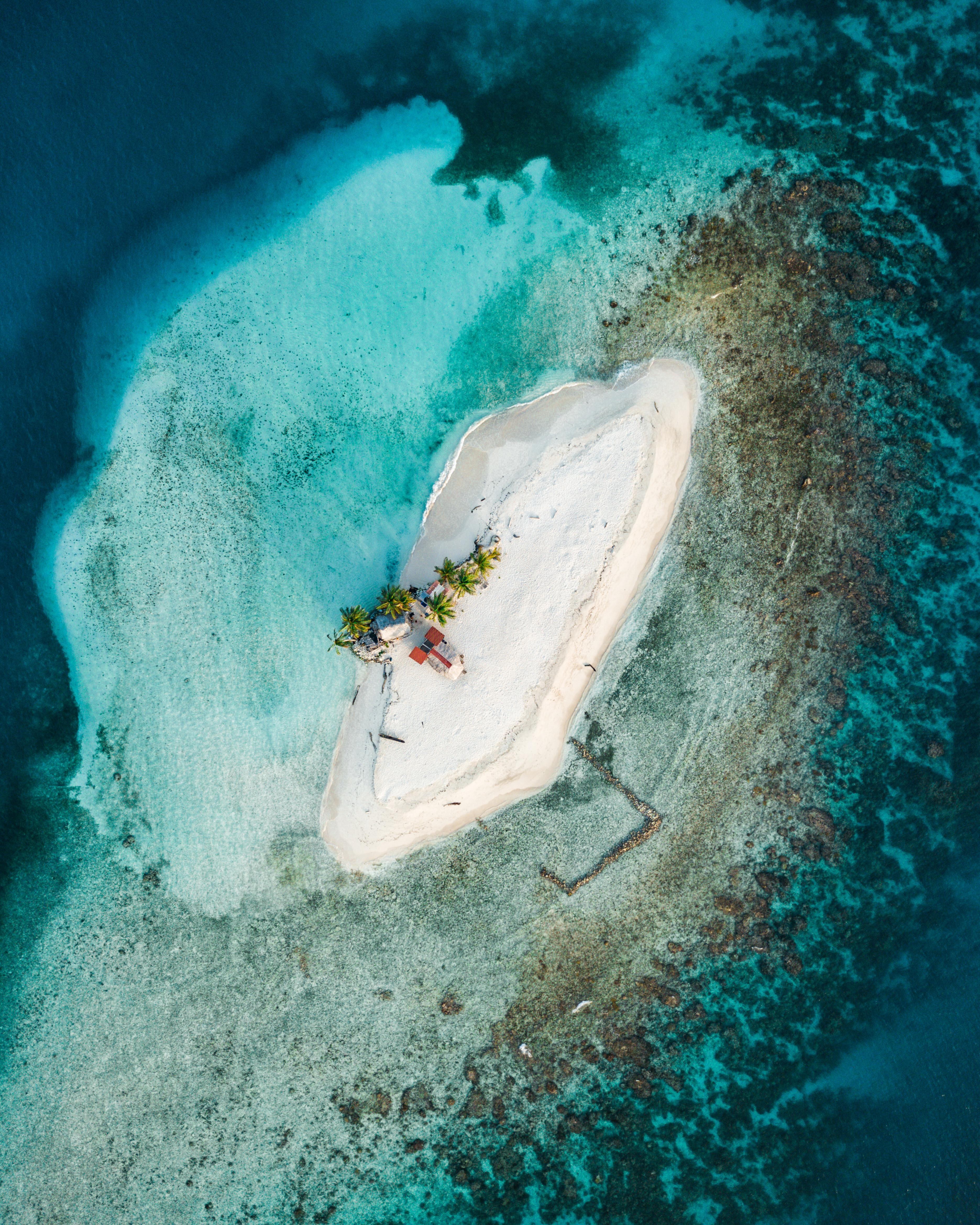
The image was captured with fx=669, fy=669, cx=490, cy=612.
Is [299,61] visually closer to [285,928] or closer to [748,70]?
[748,70]

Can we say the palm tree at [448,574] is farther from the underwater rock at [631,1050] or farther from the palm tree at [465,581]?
the underwater rock at [631,1050]

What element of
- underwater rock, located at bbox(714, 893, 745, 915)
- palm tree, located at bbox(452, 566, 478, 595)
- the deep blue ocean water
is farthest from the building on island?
underwater rock, located at bbox(714, 893, 745, 915)

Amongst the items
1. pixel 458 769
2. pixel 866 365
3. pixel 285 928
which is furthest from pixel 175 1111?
pixel 866 365

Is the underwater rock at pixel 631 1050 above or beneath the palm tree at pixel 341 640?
beneath

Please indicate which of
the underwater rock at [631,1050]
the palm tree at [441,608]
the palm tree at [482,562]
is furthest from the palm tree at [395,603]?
the underwater rock at [631,1050]

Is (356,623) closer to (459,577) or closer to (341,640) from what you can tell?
(341,640)

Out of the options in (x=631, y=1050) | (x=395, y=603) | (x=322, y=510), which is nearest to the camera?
(x=395, y=603)

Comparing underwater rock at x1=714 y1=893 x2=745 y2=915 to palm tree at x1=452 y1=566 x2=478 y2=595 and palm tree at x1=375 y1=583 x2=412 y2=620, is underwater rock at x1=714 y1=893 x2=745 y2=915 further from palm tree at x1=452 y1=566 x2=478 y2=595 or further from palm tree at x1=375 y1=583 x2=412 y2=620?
palm tree at x1=375 y1=583 x2=412 y2=620

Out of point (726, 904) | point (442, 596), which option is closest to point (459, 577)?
point (442, 596)
